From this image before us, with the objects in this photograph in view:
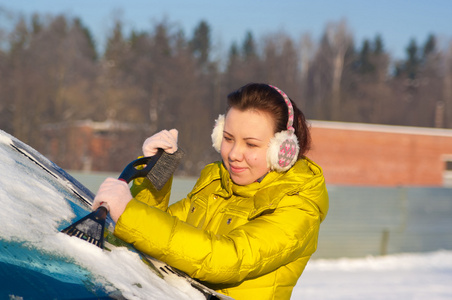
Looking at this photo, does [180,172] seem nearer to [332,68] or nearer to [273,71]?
[273,71]

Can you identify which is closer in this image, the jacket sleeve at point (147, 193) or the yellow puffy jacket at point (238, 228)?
the yellow puffy jacket at point (238, 228)

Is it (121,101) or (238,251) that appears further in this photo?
(121,101)

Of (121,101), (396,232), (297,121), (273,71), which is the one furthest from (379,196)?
(273,71)

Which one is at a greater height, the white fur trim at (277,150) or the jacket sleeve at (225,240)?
the white fur trim at (277,150)

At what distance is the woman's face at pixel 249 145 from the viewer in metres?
1.85

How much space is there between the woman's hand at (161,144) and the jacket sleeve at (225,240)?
41cm

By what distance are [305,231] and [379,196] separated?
352 inches

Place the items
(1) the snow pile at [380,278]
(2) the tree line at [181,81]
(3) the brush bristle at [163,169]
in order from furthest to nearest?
(2) the tree line at [181,81] → (1) the snow pile at [380,278] → (3) the brush bristle at [163,169]

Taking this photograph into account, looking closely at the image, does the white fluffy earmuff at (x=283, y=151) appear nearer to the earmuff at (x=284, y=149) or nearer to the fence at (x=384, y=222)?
the earmuff at (x=284, y=149)

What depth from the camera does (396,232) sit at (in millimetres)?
10289

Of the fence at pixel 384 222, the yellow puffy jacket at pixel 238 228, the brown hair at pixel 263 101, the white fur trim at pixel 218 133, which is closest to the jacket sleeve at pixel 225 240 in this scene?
the yellow puffy jacket at pixel 238 228

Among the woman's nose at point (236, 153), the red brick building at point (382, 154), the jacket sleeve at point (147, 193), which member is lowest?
the red brick building at point (382, 154)

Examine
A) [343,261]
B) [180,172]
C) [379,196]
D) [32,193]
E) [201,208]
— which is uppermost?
[32,193]

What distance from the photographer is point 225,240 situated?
1.47 metres
